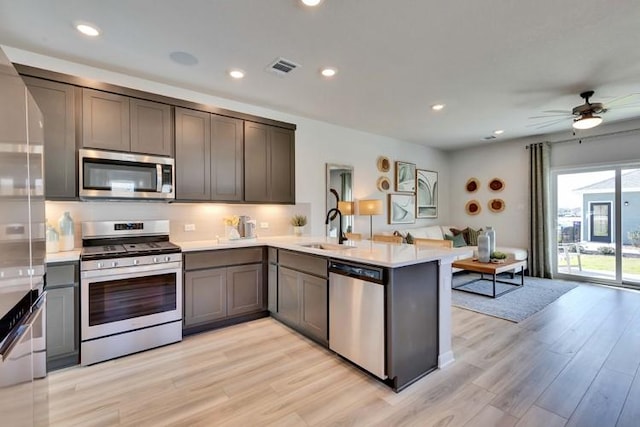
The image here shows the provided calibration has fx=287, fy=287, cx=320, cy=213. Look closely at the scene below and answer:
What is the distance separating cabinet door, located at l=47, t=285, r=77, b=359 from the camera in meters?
2.31

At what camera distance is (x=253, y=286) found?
3.43 m

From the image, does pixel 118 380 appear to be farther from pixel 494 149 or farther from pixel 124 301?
pixel 494 149

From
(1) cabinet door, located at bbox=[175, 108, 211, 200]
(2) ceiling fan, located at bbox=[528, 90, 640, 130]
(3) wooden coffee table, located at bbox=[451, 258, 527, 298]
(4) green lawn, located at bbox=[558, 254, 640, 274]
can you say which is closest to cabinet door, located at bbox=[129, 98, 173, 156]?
(1) cabinet door, located at bbox=[175, 108, 211, 200]

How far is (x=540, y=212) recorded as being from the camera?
5.59 m

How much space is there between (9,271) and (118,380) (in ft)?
5.63

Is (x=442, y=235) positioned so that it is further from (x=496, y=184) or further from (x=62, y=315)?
(x=62, y=315)

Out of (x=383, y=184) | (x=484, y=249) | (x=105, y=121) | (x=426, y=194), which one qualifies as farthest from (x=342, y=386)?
(x=426, y=194)

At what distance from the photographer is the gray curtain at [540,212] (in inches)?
219

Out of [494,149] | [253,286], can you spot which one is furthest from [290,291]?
[494,149]

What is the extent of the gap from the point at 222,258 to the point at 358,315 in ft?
5.50

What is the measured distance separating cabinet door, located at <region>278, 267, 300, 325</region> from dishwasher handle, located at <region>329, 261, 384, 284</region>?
26.1 inches

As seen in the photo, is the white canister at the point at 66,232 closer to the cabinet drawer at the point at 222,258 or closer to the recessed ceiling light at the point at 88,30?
the cabinet drawer at the point at 222,258

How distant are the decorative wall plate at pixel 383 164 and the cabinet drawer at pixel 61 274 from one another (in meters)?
4.81

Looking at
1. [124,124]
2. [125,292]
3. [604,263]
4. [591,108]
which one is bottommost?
[604,263]
